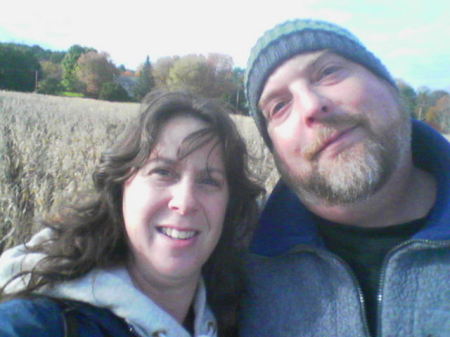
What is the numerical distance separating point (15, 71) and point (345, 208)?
48.0 m

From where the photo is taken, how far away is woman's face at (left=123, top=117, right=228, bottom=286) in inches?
71.7

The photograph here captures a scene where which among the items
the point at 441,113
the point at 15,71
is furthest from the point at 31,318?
the point at 15,71

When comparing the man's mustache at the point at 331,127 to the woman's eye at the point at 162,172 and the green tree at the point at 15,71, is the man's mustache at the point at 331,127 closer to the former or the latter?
the woman's eye at the point at 162,172

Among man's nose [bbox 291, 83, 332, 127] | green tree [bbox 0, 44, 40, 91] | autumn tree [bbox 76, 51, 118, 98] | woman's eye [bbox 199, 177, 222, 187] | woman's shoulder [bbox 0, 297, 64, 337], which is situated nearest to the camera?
woman's shoulder [bbox 0, 297, 64, 337]

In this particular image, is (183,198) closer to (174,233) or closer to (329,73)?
(174,233)

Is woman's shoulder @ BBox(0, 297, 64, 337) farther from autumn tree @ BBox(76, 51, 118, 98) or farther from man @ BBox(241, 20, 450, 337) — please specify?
autumn tree @ BBox(76, 51, 118, 98)

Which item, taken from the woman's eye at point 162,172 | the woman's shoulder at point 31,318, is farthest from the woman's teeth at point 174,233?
the woman's shoulder at point 31,318

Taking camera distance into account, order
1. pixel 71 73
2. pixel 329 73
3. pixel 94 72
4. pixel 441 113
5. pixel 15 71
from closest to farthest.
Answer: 1. pixel 329 73
2. pixel 441 113
3. pixel 15 71
4. pixel 94 72
5. pixel 71 73

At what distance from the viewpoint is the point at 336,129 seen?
1973 millimetres

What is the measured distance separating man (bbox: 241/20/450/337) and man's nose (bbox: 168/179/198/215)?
53 cm

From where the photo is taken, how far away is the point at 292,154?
2113 mm

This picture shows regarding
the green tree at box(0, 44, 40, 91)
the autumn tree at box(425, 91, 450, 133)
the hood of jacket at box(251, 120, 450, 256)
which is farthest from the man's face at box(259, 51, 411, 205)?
the green tree at box(0, 44, 40, 91)

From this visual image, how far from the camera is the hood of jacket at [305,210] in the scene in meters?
1.92

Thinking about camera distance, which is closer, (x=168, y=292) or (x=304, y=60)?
(x=168, y=292)
